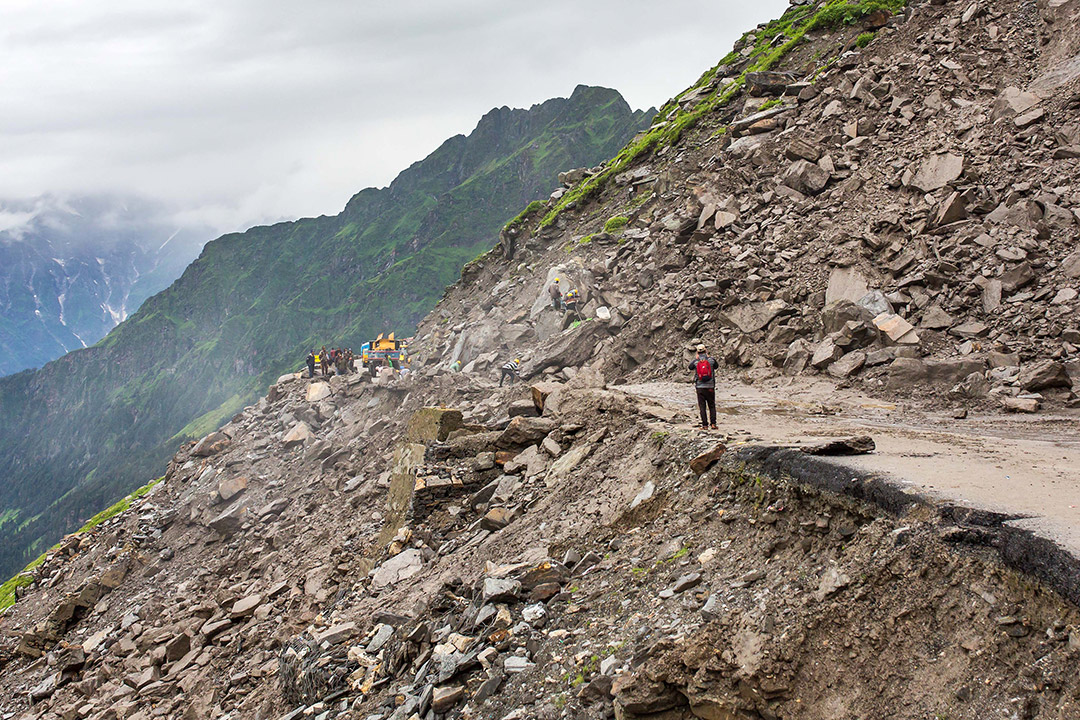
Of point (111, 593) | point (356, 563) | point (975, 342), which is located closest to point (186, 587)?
point (111, 593)

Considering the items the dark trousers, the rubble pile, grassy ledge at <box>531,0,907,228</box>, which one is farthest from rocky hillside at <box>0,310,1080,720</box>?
grassy ledge at <box>531,0,907,228</box>

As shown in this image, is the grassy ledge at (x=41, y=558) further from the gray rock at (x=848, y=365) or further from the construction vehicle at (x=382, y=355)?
the gray rock at (x=848, y=365)

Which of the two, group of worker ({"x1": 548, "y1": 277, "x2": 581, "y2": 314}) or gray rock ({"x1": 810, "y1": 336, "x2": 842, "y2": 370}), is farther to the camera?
group of worker ({"x1": 548, "y1": 277, "x2": 581, "y2": 314})

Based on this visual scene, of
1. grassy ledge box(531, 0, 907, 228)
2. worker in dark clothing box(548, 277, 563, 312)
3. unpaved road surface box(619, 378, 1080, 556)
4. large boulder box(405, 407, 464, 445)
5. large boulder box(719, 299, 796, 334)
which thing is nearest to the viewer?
unpaved road surface box(619, 378, 1080, 556)

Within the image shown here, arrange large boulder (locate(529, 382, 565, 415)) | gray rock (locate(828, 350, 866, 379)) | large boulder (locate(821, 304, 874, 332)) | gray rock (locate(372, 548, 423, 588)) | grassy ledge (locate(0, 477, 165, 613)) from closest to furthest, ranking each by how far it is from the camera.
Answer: gray rock (locate(372, 548, 423, 588)) → gray rock (locate(828, 350, 866, 379)) → large boulder (locate(821, 304, 874, 332)) → large boulder (locate(529, 382, 565, 415)) → grassy ledge (locate(0, 477, 165, 613))

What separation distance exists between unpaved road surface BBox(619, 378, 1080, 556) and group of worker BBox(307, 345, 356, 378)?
75.6 ft

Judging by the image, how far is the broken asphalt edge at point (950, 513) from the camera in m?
4.52

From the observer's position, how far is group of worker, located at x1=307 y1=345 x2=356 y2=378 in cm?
3781

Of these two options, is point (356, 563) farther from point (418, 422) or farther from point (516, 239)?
point (516, 239)

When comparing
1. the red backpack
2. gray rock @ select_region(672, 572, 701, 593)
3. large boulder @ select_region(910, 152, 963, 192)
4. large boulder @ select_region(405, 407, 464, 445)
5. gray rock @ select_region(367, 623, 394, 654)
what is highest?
large boulder @ select_region(910, 152, 963, 192)

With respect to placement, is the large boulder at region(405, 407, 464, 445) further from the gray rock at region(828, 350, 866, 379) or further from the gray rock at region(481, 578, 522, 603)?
the gray rock at region(828, 350, 866, 379)

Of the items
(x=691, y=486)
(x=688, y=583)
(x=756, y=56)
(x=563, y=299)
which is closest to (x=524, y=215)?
(x=756, y=56)

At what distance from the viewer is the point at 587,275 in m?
29.0

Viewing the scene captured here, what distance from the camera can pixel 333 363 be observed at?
38469 millimetres
